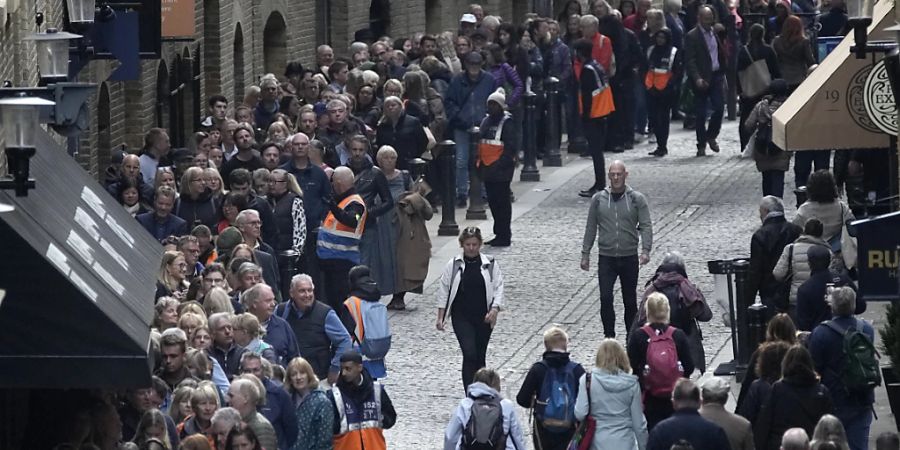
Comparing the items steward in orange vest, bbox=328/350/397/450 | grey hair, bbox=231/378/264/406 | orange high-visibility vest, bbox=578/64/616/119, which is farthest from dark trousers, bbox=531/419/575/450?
orange high-visibility vest, bbox=578/64/616/119

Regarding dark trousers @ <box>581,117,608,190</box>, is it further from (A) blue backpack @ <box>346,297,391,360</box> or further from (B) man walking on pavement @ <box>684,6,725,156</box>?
(A) blue backpack @ <box>346,297,391,360</box>

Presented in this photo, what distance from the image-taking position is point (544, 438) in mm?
16484

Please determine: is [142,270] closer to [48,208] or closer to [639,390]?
[48,208]

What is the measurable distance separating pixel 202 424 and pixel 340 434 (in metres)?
1.47

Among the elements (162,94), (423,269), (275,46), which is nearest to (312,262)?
(423,269)

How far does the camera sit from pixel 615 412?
16.1m

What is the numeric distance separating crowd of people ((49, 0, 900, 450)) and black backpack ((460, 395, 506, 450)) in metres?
0.01

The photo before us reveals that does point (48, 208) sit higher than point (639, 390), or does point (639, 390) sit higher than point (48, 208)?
point (48, 208)

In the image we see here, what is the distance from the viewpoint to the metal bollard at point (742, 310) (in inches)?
762

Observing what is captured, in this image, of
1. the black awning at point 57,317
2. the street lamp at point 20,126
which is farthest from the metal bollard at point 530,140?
the street lamp at point 20,126

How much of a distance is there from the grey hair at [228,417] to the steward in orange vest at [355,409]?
1563 mm

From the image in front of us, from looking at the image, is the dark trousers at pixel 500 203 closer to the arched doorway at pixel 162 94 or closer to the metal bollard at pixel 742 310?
the arched doorway at pixel 162 94

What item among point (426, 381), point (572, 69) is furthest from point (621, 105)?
point (426, 381)

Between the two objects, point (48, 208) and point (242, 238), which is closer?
point (48, 208)
